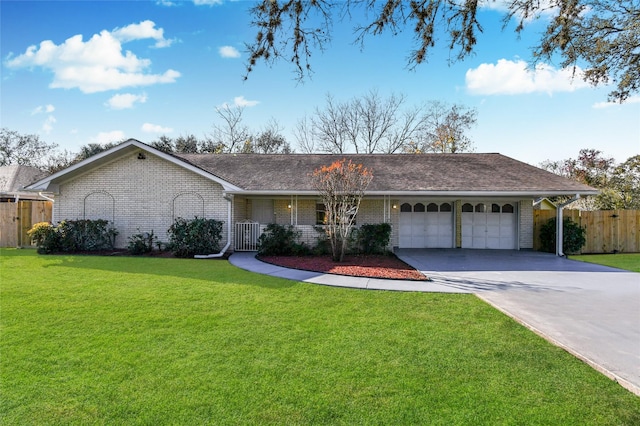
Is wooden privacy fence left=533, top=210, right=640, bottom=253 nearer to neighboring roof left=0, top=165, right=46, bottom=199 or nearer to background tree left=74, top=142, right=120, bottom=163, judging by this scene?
neighboring roof left=0, top=165, right=46, bottom=199

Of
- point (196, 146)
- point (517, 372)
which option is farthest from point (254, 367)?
point (196, 146)

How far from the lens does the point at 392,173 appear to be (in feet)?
52.9

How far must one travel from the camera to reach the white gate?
49.5 ft

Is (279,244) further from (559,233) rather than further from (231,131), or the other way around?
(231,131)

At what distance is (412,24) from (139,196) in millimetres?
14050

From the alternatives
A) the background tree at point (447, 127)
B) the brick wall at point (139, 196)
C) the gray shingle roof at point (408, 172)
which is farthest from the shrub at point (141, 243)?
the background tree at point (447, 127)

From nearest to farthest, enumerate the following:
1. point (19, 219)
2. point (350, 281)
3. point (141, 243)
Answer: point (350, 281) → point (141, 243) → point (19, 219)

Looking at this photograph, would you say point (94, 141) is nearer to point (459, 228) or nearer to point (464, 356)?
point (459, 228)

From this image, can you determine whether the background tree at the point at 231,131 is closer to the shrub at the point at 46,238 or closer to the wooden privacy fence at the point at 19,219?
the wooden privacy fence at the point at 19,219

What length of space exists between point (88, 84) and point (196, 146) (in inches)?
984

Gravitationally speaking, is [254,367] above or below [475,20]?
below

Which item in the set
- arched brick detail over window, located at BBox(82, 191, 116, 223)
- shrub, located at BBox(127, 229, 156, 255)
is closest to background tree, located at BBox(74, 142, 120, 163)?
arched brick detail over window, located at BBox(82, 191, 116, 223)

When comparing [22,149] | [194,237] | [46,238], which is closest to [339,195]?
[194,237]

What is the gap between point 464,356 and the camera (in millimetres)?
4328
